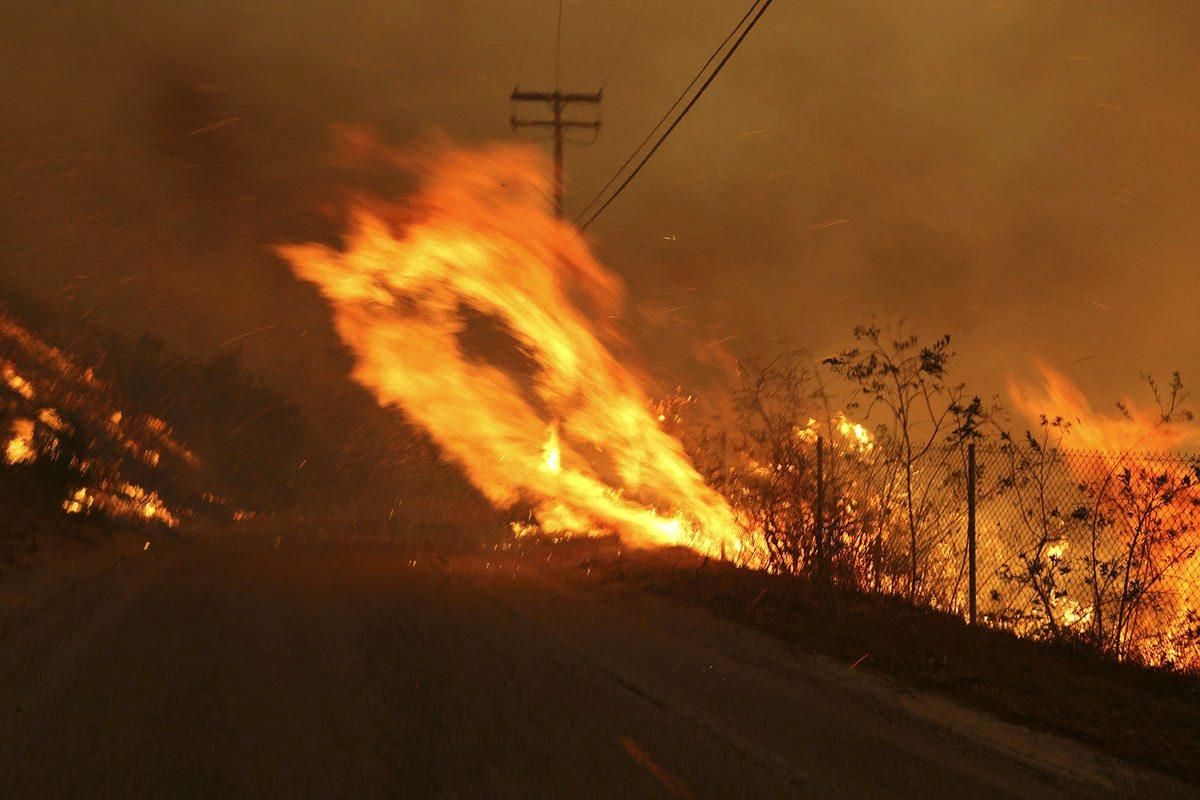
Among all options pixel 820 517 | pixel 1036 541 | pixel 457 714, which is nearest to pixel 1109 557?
pixel 1036 541

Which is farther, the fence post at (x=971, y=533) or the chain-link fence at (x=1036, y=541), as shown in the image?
the fence post at (x=971, y=533)

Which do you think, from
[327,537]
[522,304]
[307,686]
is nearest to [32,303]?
[327,537]

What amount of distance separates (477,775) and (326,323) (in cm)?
3550

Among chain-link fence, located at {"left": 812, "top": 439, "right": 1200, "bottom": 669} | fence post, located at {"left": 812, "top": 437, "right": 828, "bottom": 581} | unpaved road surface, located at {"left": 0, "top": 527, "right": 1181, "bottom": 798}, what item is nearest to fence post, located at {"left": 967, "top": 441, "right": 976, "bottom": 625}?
chain-link fence, located at {"left": 812, "top": 439, "right": 1200, "bottom": 669}

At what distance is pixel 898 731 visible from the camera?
6.95 m

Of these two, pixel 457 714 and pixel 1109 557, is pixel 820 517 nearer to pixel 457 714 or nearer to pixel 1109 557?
pixel 1109 557

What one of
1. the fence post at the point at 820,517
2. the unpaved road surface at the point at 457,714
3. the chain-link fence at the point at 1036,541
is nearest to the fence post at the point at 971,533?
the chain-link fence at the point at 1036,541

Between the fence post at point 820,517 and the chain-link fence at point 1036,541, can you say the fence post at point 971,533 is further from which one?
the fence post at point 820,517

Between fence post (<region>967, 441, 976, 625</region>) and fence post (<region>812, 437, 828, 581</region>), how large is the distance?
2112mm

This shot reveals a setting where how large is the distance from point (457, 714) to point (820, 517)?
8115 millimetres

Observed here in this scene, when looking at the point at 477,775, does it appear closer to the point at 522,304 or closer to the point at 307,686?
the point at 307,686

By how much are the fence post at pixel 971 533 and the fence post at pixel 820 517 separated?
2.11 metres

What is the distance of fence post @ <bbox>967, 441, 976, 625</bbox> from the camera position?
11617mm

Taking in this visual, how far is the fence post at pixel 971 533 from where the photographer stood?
11.6 metres
